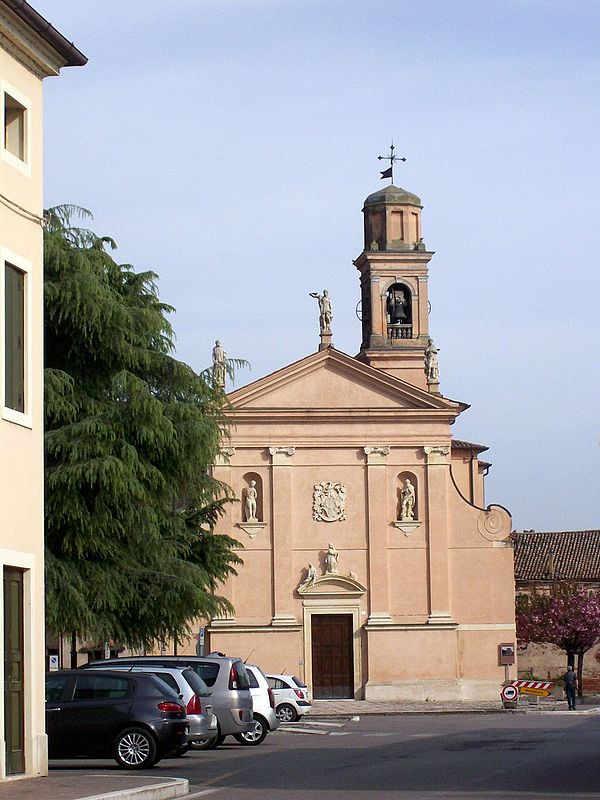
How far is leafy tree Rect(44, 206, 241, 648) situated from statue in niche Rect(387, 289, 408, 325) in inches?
942

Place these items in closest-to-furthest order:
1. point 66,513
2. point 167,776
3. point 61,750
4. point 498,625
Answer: point 167,776 < point 61,750 < point 66,513 < point 498,625

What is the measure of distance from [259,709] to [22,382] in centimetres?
1070

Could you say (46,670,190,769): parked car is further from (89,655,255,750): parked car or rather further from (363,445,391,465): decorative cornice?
(363,445,391,465): decorative cornice

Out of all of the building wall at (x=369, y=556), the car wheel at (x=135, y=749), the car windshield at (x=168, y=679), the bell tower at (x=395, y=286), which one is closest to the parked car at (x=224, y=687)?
the car windshield at (x=168, y=679)

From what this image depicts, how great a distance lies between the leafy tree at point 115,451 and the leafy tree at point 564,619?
113 ft

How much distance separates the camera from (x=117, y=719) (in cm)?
2194

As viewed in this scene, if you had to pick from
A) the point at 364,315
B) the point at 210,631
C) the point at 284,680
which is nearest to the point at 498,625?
the point at 210,631

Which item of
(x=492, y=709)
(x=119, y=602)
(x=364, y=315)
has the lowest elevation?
(x=492, y=709)

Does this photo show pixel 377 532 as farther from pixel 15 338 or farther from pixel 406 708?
pixel 15 338

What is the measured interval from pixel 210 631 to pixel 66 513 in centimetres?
2228

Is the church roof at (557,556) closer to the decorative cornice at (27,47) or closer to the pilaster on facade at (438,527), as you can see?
the pilaster on facade at (438,527)

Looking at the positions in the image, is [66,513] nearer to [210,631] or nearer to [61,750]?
[61,750]

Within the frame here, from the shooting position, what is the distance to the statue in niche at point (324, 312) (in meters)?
55.0

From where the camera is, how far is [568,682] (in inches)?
1923
